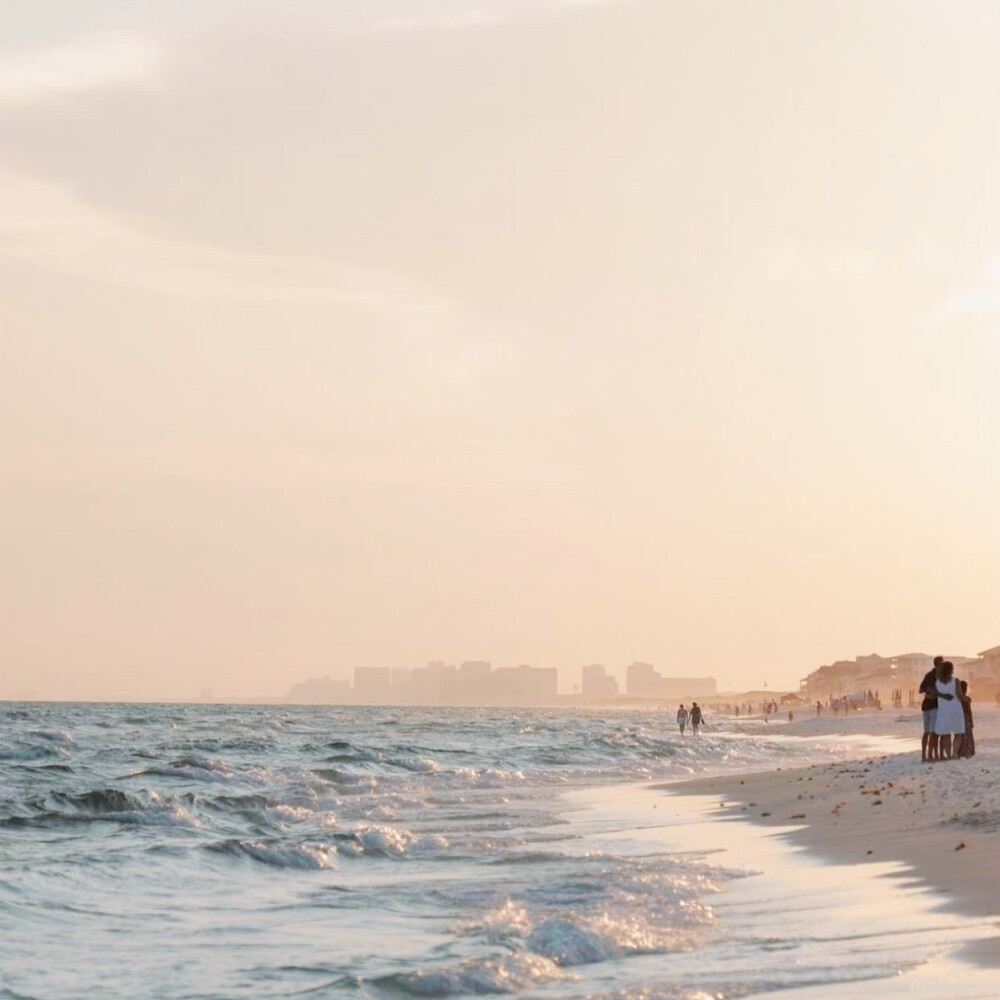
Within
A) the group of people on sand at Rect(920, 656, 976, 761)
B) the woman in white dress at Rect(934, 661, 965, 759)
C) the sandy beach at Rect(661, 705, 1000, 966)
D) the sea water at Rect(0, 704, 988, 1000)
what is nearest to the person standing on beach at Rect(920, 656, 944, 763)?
the group of people on sand at Rect(920, 656, 976, 761)

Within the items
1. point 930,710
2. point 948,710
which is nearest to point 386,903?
point 948,710

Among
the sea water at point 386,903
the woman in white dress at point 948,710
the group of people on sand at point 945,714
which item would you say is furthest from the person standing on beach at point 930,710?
the sea water at point 386,903

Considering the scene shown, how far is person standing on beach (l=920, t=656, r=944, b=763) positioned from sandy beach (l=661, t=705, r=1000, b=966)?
1.47ft

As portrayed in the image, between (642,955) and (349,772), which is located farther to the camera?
(349,772)

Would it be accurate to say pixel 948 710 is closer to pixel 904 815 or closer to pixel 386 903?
pixel 904 815

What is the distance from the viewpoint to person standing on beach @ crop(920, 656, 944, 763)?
2469cm

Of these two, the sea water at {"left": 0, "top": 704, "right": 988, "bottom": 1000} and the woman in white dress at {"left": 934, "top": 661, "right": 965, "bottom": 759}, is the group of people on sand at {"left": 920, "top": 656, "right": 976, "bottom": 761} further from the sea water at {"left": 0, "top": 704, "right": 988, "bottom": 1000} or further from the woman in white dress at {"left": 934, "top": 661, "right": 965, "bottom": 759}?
the sea water at {"left": 0, "top": 704, "right": 988, "bottom": 1000}

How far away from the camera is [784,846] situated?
17.2 meters

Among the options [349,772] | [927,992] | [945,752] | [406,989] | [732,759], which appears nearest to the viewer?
[927,992]

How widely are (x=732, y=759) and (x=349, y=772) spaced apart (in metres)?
16.7

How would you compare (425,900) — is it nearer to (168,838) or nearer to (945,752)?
(168,838)

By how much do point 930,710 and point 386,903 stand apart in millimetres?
15019


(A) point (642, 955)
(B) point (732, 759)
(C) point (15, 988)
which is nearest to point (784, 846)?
(A) point (642, 955)

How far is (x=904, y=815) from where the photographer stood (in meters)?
18.0
